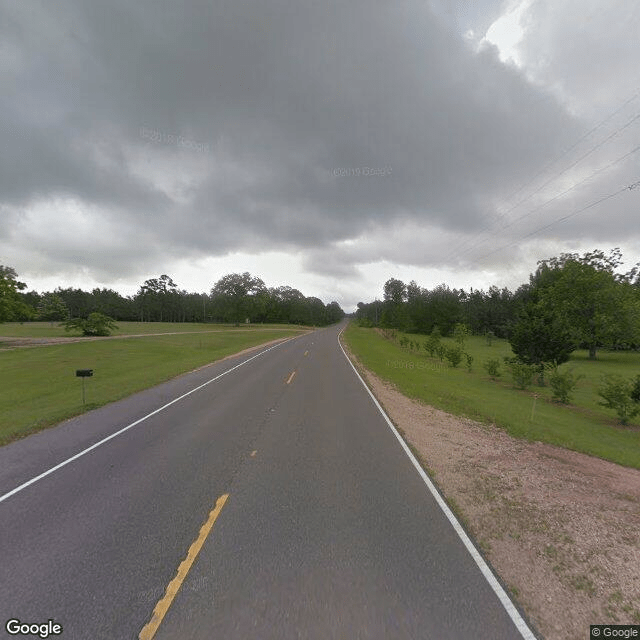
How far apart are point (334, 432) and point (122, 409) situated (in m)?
7.43

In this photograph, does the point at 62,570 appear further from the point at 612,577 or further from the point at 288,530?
the point at 612,577

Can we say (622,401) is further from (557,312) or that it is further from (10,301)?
(10,301)

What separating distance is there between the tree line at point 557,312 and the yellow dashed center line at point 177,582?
2351 centimetres

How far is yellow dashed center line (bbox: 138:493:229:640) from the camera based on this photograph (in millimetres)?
2847

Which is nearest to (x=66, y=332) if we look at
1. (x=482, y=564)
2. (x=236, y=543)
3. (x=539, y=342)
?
(x=236, y=543)

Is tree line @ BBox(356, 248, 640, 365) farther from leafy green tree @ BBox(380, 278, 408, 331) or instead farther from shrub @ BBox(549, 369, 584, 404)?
shrub @ BBox(549, 369, 584, 404)

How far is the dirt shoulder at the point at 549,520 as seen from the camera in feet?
10.6

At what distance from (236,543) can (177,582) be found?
785mm

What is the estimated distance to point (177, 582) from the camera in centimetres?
336

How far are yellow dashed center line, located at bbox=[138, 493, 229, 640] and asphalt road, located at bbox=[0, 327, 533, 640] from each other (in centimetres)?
2

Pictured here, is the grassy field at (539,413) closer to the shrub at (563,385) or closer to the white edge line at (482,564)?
the shrub at (563,385)

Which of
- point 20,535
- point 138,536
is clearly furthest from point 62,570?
point 20,535

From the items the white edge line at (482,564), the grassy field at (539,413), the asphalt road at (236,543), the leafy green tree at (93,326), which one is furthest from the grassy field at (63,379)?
the leafy green tree at (93,326)

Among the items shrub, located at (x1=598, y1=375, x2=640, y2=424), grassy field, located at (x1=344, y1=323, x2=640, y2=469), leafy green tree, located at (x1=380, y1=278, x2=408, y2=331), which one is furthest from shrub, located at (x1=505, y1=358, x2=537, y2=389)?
leafy green tree, located at (x1=380, y1=278, x2=408, y2=331)
